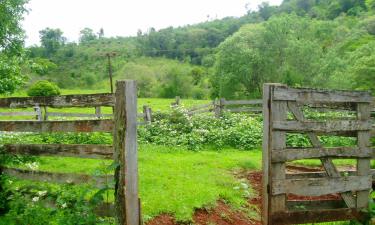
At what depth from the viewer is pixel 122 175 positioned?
15.1ft

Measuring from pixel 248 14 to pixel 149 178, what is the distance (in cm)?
12609

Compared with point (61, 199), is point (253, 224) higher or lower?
lower

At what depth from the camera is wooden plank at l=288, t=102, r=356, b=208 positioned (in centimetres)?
539

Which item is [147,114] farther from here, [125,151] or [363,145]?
[125,151]

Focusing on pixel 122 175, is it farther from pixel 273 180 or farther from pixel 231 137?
pixel 231 137

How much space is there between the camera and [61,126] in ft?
16.8

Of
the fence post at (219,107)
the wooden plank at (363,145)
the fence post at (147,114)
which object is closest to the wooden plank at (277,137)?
the wooden plank at (363,145)

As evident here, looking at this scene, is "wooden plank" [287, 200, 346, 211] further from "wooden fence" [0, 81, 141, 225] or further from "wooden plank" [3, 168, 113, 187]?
"wooden plank" [3, 168, 113, 187]

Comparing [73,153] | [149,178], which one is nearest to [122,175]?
[73,153]

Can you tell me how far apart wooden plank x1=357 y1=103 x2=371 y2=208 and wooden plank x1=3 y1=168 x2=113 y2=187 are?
3.80m

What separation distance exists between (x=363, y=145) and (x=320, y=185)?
0.98m

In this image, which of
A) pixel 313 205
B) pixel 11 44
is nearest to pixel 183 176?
pixel 313 205

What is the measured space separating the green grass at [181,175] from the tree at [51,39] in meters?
108

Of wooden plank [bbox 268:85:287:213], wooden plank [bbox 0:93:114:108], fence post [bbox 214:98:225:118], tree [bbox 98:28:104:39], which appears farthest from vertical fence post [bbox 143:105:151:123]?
tree [bbox 98:28:104:39]
